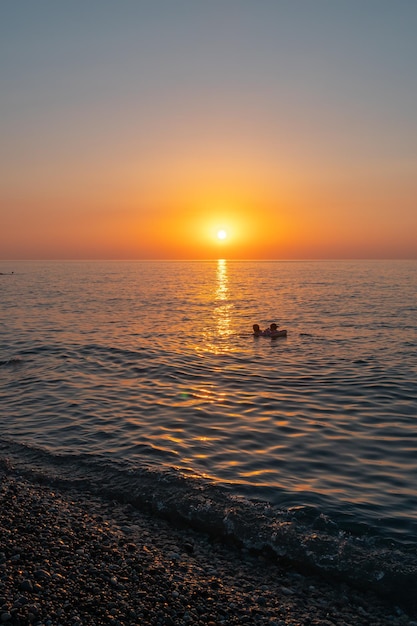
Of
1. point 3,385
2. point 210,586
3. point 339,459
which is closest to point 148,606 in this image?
point 210,586

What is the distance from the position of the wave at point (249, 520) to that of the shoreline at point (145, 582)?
29cm

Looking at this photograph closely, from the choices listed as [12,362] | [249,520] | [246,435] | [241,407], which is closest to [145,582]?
[249,520]

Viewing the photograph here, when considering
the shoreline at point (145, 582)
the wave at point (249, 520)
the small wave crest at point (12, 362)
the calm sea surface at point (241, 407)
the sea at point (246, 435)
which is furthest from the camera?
the small wave crest at point (12, 362)

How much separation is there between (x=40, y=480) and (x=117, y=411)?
231 inches

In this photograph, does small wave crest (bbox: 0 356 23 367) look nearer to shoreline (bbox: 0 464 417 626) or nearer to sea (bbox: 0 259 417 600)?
sea (bbox: 0 259 417 600)

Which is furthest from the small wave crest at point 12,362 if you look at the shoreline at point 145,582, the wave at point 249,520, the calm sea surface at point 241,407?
the shoreline at point 145,582

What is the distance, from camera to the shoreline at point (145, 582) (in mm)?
6508

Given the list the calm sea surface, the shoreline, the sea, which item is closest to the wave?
the sea

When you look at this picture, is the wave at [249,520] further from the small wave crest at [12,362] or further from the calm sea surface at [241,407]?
the small wave crest at [12,362]

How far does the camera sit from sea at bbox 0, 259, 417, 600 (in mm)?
9094

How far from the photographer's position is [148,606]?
263 inches

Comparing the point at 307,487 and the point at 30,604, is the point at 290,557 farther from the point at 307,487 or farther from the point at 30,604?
the point at 30,604

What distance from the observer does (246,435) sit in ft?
47.3

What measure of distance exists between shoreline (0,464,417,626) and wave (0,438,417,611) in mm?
289
